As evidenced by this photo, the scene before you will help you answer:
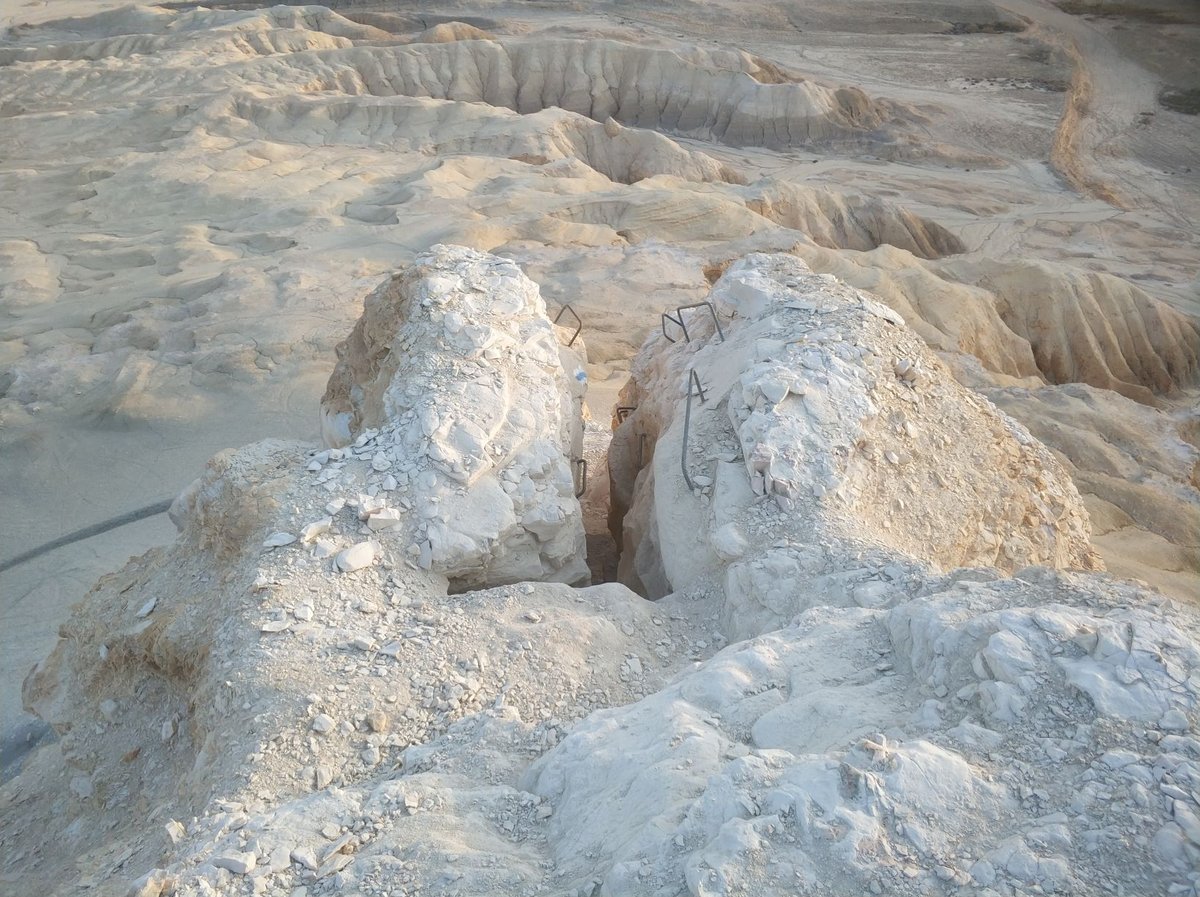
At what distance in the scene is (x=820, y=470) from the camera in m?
3.62

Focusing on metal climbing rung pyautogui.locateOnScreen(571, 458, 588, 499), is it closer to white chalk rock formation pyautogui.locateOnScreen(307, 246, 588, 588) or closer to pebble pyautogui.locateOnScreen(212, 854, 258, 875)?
white chalk rock formation pyautogui.locateOnScreen(307, 246, 588, 588)

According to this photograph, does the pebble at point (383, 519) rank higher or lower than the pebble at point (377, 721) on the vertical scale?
higher

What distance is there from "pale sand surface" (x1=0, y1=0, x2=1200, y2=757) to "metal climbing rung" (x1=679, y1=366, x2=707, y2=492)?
13.2 feet

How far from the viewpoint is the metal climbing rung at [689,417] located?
387cm

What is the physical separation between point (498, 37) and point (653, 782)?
22633 mm

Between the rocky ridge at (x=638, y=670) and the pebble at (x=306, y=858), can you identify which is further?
the pebble at (x=306, y=858)

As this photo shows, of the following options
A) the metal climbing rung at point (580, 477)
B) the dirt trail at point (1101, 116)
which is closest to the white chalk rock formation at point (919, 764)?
the metal climbing rung at point (580, 477)

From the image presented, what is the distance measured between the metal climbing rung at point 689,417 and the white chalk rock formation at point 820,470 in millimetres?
14

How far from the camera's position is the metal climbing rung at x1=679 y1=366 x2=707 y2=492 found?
3865 millimetres

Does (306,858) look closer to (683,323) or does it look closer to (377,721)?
(377,721)

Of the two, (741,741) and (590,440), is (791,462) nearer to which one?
(741,741)

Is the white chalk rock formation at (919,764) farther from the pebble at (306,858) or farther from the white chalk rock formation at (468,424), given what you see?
the white chalk rock formation at (468,424)

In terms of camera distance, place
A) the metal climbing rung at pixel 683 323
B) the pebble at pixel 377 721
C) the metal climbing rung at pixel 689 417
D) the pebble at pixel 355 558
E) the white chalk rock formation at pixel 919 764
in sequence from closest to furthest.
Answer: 1. the white chalk rock formation at pixel 919 764
2. the pebble at pixel 377 721
3. the pebble at pixel 355 558
4. the metal climbing rung at pixel 689 417
5. the metal climbing rung at pixel 683 323

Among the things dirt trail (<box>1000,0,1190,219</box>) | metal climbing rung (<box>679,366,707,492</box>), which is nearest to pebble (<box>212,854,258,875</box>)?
metal climbing rung (<box>679,366,707,492</box>)
